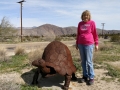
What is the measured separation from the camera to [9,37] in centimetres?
3994

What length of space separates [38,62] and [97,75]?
277cm

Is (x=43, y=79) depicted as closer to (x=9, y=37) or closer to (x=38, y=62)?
(x=38, y=62)

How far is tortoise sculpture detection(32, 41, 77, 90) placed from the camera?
6658mm

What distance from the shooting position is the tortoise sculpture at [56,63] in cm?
666

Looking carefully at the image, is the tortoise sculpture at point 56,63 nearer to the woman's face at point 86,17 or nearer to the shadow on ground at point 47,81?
the shadow on ground at point 47,81

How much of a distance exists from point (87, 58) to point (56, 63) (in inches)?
38.9

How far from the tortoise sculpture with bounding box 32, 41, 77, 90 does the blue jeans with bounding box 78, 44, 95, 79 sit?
0.43 metres

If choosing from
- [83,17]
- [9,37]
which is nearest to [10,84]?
[83,17]

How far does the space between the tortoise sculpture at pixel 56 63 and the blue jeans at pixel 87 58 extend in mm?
430

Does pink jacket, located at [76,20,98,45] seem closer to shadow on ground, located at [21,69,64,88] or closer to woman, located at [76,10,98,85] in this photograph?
woman, located at [76,10,98,85]

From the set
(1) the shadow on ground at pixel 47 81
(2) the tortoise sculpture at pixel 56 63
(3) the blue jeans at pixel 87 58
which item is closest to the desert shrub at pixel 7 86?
(2) the tortoise sculpture at pixel 56 63

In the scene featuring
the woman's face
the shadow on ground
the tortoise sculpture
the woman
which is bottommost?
the shadow on ground

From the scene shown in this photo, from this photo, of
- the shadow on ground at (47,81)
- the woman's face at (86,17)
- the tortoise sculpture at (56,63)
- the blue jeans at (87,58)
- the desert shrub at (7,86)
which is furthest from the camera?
the shadow on ground at (47,81)

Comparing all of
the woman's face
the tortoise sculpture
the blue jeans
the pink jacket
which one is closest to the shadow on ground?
the tortoise sculpture
